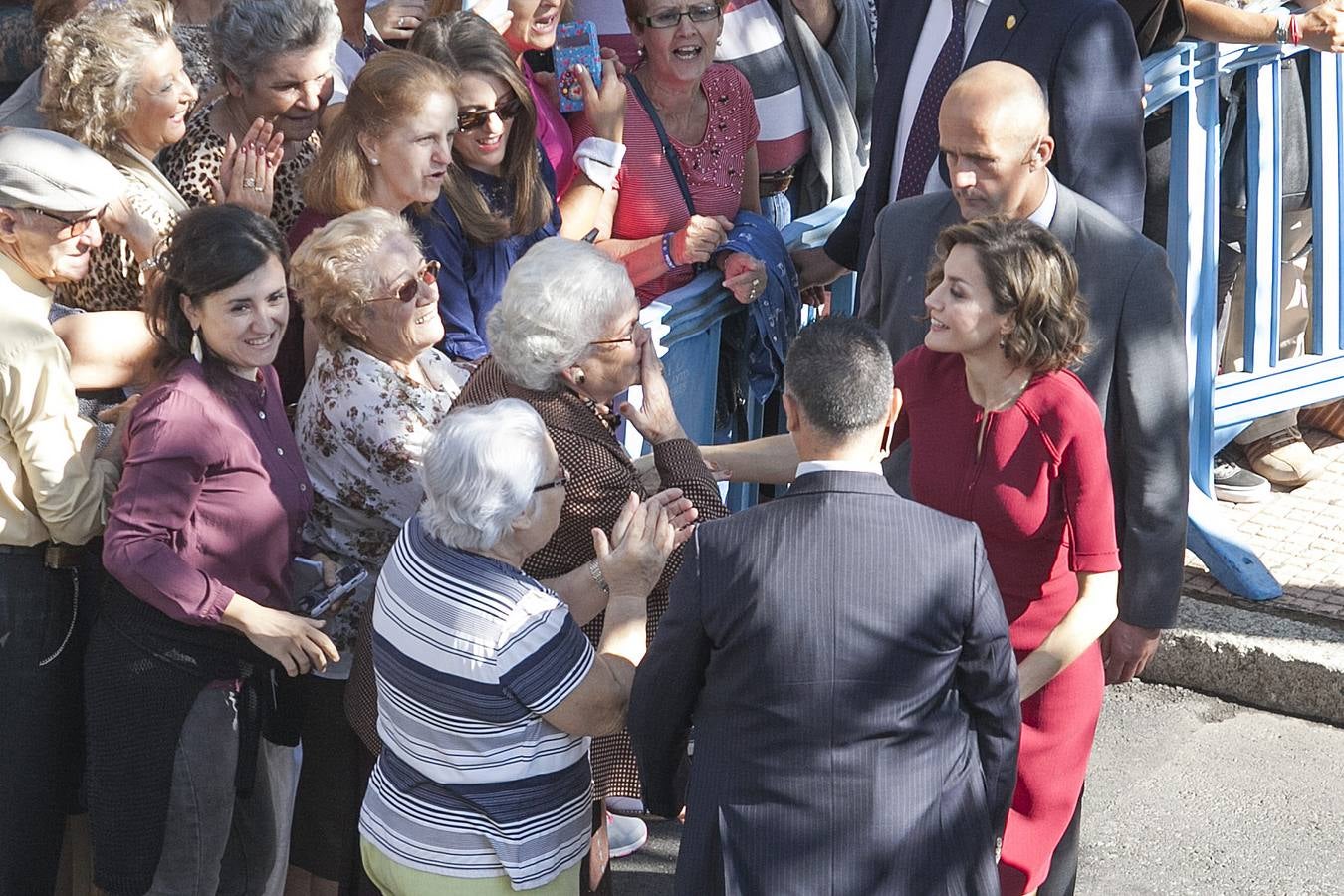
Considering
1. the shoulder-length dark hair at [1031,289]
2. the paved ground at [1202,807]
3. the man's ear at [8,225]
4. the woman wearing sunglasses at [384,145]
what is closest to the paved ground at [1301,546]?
Answer: the paved ground at [1202,807]

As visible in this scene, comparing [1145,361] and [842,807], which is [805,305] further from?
[842,807]

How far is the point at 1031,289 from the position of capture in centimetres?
318

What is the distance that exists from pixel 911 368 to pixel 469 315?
121 centimetres

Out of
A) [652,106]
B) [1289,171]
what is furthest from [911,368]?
[1289,171]

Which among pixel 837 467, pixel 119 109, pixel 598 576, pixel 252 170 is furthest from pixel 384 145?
pixel 837 467

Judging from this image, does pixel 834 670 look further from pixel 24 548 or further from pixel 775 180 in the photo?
pixel 775 180

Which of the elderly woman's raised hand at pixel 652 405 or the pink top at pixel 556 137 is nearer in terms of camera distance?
the elderly woman's raised hand at pixel 652 405

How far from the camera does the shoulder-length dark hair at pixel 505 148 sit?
417 cm

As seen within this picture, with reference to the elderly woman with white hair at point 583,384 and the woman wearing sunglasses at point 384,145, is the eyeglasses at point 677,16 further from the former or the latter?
the elderly woman with white hair at point 583,384

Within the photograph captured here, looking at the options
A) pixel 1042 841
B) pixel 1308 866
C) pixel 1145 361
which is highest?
pixel 1145 361

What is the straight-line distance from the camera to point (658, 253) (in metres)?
4.66

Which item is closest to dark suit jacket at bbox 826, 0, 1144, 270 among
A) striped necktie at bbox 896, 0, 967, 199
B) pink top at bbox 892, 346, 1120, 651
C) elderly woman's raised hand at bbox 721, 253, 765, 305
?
striped necktie at bbox 896, 0, 967, 199

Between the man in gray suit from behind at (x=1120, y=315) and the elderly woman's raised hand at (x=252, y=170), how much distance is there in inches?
62.3

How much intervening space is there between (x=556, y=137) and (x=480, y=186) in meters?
0.53
